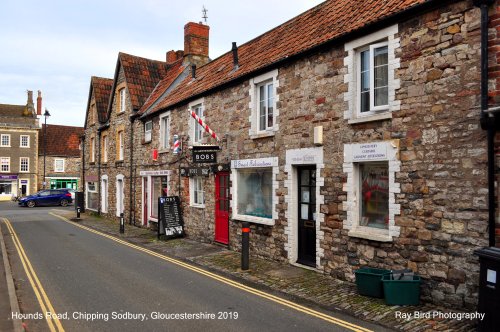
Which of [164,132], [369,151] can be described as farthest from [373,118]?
[164,132]

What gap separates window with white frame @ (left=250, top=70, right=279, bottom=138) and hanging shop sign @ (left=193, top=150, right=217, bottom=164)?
90.2 inches

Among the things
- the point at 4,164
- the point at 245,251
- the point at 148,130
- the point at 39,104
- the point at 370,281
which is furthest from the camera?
the point at 39,104

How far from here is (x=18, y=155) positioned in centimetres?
5300

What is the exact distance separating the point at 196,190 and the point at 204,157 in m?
2.37

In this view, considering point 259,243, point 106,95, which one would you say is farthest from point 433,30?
point 106,95

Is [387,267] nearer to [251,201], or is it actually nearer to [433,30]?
[433,30]

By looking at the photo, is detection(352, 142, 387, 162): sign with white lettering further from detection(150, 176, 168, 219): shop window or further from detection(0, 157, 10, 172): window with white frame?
detection(0, 157, 10, 172): window with white frame

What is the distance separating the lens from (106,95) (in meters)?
29.0

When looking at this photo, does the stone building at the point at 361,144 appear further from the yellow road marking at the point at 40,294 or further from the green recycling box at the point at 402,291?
the yellow road marking at the point at 40,294

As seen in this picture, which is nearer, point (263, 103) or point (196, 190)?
point (263, 103)

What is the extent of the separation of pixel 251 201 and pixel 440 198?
6.53 metres

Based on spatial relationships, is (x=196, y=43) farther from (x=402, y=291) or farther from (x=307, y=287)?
(x=402, y=291)

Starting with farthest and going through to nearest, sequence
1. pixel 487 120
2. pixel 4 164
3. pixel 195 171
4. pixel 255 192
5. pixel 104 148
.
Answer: pixel 4 164 → pixel 104 148 → pixel 195 171 → pixel 255 192 → pixel 487 120

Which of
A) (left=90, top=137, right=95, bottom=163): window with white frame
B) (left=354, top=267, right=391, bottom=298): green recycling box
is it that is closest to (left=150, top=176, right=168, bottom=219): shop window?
(left=90, top=137, right=95, bottom=163): window with white frame
